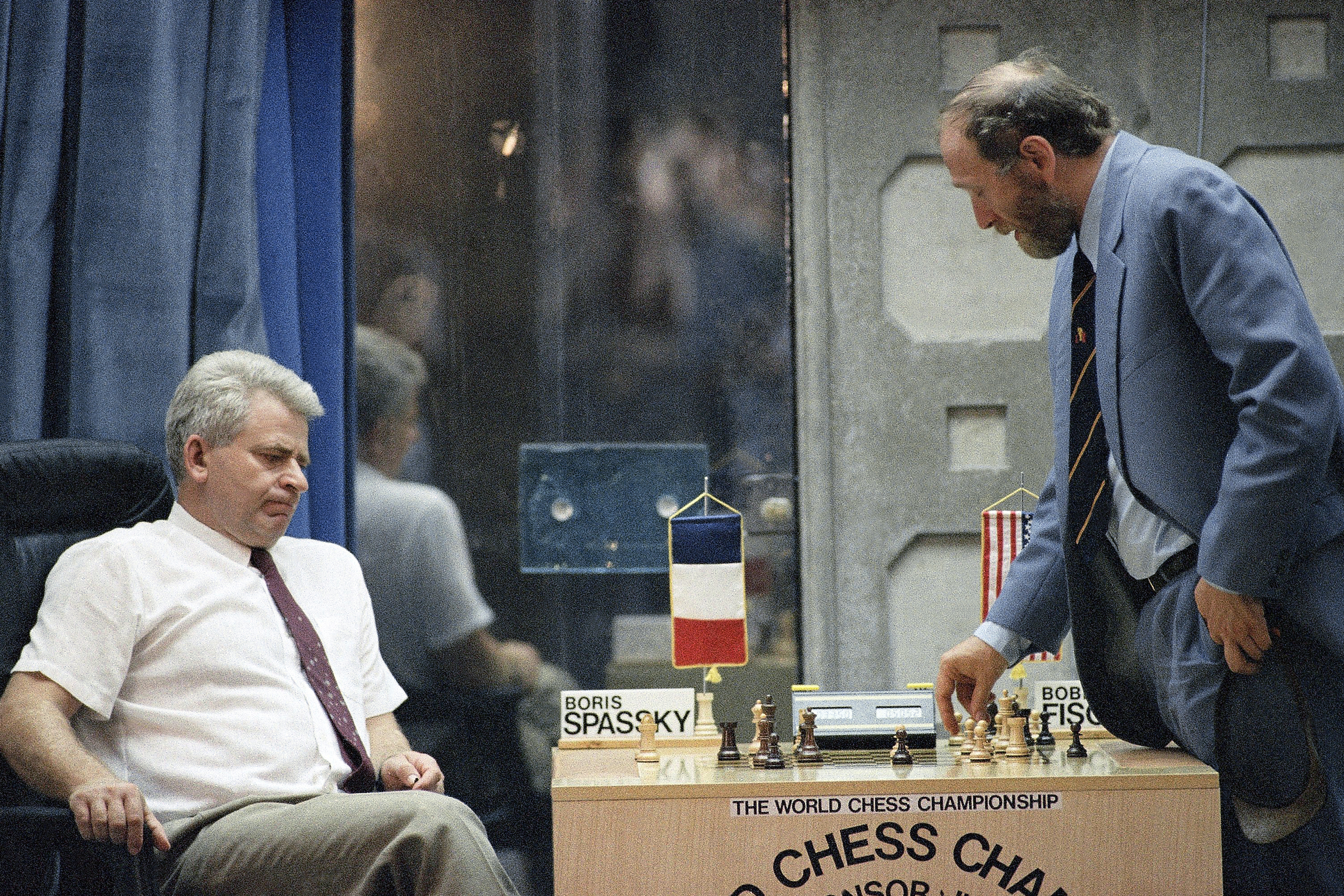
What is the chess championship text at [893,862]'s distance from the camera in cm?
204

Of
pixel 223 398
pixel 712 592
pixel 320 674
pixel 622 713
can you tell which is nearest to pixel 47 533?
pixel 223 398

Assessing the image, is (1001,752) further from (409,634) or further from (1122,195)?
(409,634)

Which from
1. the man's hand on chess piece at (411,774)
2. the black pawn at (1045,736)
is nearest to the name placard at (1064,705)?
the black pawn at (1045,736)

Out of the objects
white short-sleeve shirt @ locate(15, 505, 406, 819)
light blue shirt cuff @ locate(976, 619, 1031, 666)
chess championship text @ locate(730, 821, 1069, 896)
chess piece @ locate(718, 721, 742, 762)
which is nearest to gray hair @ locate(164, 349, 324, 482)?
white short-sleeve shirt @ locate(15, 505, 406, 819)

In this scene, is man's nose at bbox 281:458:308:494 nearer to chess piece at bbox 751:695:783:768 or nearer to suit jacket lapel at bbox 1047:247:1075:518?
chess piece at bbox 751:695:783:768

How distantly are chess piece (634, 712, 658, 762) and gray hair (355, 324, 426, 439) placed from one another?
4.51ft

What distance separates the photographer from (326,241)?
10.00ft

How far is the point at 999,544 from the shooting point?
9.94 ft

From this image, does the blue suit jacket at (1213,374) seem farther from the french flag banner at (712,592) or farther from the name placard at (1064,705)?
the french flag banner at (712,592)

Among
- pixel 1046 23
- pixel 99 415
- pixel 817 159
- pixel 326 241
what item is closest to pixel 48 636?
pixel 99 415

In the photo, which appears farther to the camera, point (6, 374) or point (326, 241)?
point (326, 241)

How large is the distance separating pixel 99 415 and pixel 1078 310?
179 cm

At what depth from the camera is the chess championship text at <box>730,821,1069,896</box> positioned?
6.70 ft

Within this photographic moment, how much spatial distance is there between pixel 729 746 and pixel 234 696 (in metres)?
0.80
